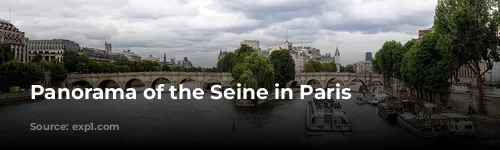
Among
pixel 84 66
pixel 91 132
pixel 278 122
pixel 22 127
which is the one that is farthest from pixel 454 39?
pixel 84 66

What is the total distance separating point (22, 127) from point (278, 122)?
2271 cm

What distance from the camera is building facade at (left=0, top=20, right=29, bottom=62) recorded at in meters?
112

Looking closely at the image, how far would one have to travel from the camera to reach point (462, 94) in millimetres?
45625

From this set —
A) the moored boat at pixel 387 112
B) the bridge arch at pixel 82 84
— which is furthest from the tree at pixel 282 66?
the bridge arch at pixel 82 84

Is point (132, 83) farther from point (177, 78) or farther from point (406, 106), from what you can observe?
point (406, 106)

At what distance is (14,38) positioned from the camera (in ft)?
383

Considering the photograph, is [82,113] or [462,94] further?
[82,113]

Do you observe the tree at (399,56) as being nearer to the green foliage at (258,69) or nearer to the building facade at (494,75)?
the building facade at (494,75)

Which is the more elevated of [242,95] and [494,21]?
[494,21]

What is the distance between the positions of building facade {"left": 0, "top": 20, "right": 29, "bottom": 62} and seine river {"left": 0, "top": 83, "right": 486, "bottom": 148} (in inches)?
2508

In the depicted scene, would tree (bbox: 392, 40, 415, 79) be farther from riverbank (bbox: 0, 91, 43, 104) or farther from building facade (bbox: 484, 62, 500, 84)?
riverbank (bbox: 0, 91, 43, 104)

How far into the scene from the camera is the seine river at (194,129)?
31312 mm

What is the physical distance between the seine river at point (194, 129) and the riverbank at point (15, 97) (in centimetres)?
810

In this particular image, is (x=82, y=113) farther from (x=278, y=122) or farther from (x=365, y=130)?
(x=365, y=130)
